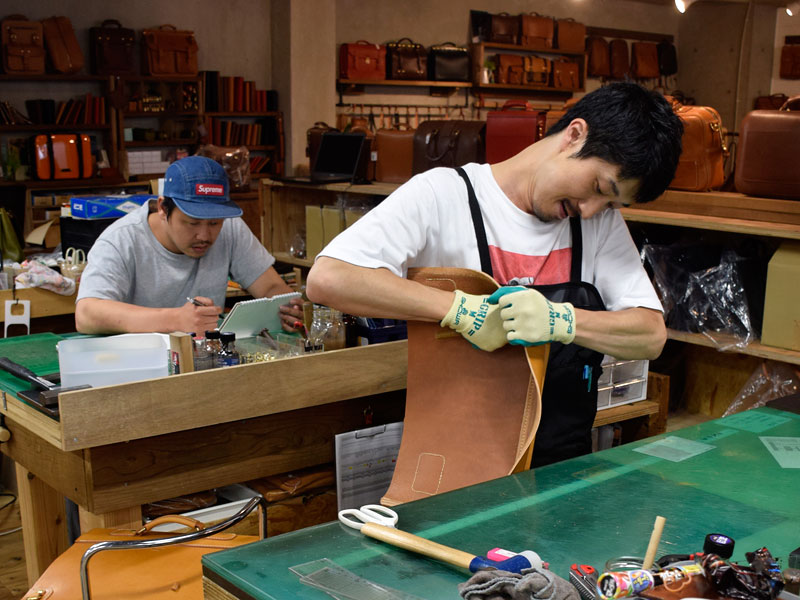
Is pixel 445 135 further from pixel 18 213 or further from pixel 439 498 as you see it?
pixel 18 213

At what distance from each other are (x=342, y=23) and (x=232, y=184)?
2622 millimetres

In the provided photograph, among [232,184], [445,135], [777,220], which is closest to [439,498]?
[777,220]

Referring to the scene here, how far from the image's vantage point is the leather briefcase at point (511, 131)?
168 inches

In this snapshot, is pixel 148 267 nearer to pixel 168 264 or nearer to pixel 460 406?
pixel 168 264

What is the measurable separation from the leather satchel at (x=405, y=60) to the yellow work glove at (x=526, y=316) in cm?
888

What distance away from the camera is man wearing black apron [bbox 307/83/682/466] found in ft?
6.08

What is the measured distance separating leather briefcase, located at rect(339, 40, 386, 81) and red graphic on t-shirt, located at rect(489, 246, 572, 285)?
326 inches

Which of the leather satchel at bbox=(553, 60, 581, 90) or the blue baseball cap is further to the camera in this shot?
the leather satchel at bbox=(553, 60, 581, 90)

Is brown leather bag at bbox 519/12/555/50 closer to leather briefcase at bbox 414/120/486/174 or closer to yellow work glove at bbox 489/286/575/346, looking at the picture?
leather briefcase at bbox 414/120/486/174

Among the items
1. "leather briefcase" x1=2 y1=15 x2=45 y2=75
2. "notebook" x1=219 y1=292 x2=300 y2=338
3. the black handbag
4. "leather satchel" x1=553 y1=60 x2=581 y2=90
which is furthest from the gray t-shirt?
"leather satchel" x1=553 y1=60 x2=581 y2=90

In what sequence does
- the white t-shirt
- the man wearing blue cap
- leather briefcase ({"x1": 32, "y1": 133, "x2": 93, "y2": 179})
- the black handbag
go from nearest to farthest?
the white t-shirt
the man wearing blue cap
leather briefcase ({"x1": 32, "y1": 133, "x2": 93, "y2": 179})
the black handbag

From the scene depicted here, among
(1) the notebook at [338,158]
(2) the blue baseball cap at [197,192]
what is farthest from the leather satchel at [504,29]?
(2) the blue baseball cap at [197,192]

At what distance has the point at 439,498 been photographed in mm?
1564

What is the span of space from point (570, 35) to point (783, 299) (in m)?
9.32
